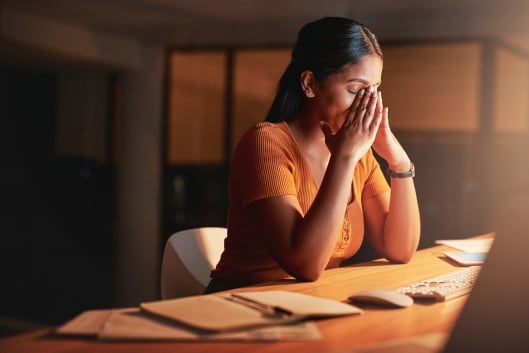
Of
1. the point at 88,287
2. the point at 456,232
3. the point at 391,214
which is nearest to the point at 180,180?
the point at 88,287

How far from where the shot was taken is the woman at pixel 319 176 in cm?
144

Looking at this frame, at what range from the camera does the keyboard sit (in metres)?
1.22

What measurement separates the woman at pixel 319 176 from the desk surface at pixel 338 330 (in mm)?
90

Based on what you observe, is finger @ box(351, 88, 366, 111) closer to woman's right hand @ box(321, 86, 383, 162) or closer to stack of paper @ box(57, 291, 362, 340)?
woman's right hand @ box(321, 86, 383, 162)

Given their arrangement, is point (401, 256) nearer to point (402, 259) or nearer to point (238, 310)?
point (402, 259)

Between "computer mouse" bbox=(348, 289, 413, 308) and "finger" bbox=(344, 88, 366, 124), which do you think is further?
"finger" bbox=(344, 88, 366, 124)

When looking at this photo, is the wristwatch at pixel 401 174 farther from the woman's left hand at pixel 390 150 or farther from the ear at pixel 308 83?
the ear at pixel 308 83

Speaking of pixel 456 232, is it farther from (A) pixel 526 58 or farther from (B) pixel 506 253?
(B) pixel 506 253

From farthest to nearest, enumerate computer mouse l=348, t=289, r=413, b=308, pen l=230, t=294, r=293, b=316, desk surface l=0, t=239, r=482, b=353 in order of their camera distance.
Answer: computer mouse l=348, t=289, r=413, b=308 → pen l=230, t=294, r=293, b=316 → desk surface l=0, t=239, r=482, b=353

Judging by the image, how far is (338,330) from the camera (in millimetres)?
988


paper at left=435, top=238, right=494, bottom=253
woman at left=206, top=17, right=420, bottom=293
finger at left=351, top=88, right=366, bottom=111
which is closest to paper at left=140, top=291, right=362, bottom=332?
woman at left=206, top=17, right=420, bottom=293

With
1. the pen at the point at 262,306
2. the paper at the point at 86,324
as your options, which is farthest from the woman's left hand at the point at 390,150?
the paper at the point at 86,324

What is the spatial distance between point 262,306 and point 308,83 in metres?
Result: 0.77

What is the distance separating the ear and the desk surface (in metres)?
0.44
